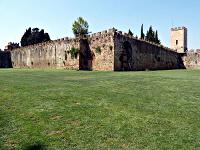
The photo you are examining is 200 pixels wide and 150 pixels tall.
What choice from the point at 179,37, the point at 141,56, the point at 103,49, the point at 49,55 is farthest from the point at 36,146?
the point at 179,37

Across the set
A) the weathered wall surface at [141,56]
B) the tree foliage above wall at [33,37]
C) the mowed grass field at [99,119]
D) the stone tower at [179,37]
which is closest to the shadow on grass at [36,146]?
the mowed grass field at [99,119]

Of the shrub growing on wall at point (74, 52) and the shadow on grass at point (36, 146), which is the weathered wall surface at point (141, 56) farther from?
the shadow on grass at point (36, 146)

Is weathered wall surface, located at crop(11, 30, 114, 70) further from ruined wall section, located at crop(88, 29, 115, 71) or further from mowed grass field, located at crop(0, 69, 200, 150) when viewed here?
mowed grass field, located at crop(0, 69, 200, 150)

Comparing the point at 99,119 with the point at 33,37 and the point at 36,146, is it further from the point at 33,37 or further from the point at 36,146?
the point at 33,37

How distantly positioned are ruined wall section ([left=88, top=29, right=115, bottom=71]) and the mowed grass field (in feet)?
59.5

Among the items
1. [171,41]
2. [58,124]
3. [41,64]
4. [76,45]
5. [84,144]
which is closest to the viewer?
[84,144]

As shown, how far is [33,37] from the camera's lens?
71.1 m

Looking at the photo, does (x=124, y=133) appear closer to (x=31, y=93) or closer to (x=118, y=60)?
(x=31, y=93)

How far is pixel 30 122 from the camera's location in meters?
9.67

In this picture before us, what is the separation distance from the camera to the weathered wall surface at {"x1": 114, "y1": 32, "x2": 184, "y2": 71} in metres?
32.7

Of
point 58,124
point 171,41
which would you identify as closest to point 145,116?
point 58,124

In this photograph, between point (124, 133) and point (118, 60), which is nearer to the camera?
point (124, 133)

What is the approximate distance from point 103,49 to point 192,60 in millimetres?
14320

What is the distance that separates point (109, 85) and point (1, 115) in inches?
275
